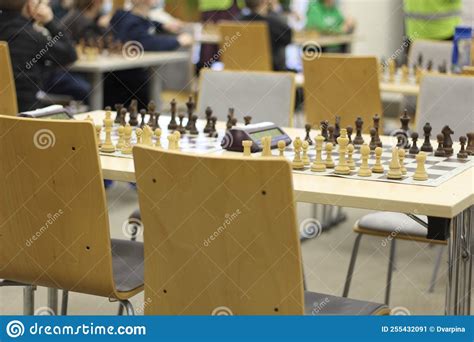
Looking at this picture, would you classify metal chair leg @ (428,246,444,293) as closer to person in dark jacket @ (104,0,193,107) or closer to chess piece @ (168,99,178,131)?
chess piece @ (168,99,178,131)

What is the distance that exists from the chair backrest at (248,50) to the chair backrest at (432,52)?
1.14 m

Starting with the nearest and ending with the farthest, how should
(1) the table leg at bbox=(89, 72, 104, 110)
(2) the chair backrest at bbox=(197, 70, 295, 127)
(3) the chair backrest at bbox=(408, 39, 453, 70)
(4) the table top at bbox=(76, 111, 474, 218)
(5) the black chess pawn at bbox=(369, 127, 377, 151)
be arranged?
(4) the table top at bbox=(76, 111, 474, 218) → (5) the black chess pawn at bbox=(369, 127, 377, 151) → (2) the chair backrest at bbox=(197, 70, 295, 127) → (3) the chair backrest at bbox=(408, 39, 453, 70) → (1) the table leg at bbox=(89, 72, 104, 110)

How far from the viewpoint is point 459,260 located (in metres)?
2.58

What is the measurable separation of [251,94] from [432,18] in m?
3.61

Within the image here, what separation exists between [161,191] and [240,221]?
200 mm

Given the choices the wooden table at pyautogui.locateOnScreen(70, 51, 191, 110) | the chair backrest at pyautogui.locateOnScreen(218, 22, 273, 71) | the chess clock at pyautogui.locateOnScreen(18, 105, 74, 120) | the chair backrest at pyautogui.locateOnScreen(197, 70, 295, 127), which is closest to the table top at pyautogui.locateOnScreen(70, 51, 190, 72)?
the wooden table at pyautogui.locateOnScreen(70, 51, 191, 110)

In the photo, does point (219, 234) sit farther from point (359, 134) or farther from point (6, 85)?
point (6, 85)

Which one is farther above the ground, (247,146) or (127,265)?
(247,146)

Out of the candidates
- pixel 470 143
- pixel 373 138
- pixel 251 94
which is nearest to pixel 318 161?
pixel 373 138

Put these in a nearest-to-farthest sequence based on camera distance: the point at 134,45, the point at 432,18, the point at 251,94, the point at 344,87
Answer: the point at 251,94
the point at 344,87
the point at 134,45
the point at 432,18

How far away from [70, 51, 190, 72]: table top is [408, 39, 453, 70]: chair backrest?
72.7 inches

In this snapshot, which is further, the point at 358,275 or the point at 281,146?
the point at 358,275

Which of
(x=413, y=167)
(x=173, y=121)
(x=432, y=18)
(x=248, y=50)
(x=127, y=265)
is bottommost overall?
(x=127, y=265)

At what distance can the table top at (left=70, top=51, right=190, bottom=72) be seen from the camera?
602 cm
